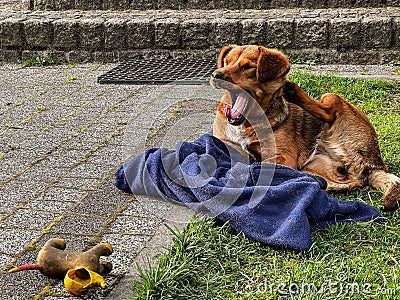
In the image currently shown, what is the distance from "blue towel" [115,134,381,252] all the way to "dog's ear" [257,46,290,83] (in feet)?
1.88

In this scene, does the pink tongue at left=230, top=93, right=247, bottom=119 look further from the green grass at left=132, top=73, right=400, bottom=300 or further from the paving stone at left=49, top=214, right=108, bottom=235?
the paving stone at left=49, top=214, right=108, bottom=235

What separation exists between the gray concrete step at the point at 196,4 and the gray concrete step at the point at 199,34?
15cm

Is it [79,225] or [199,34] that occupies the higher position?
[199,34]

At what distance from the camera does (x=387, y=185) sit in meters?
4.50

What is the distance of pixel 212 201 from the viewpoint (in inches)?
160

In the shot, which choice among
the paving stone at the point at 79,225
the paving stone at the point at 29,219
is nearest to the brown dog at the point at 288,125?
the paving stone at the point at 79,225

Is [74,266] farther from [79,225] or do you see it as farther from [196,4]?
[196,4]

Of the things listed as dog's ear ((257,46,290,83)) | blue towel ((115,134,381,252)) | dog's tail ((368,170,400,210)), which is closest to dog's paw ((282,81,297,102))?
dog's ear ((257,46,290,83))

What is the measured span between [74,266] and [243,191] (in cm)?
117

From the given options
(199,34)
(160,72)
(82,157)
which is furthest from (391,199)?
(199,34)

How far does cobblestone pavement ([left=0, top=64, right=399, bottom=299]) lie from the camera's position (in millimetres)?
3758

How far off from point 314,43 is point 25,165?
432 cm

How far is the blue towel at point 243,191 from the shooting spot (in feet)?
12.6

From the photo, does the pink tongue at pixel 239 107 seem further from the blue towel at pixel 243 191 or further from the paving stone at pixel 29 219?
the paving stone at pixel 29 219
